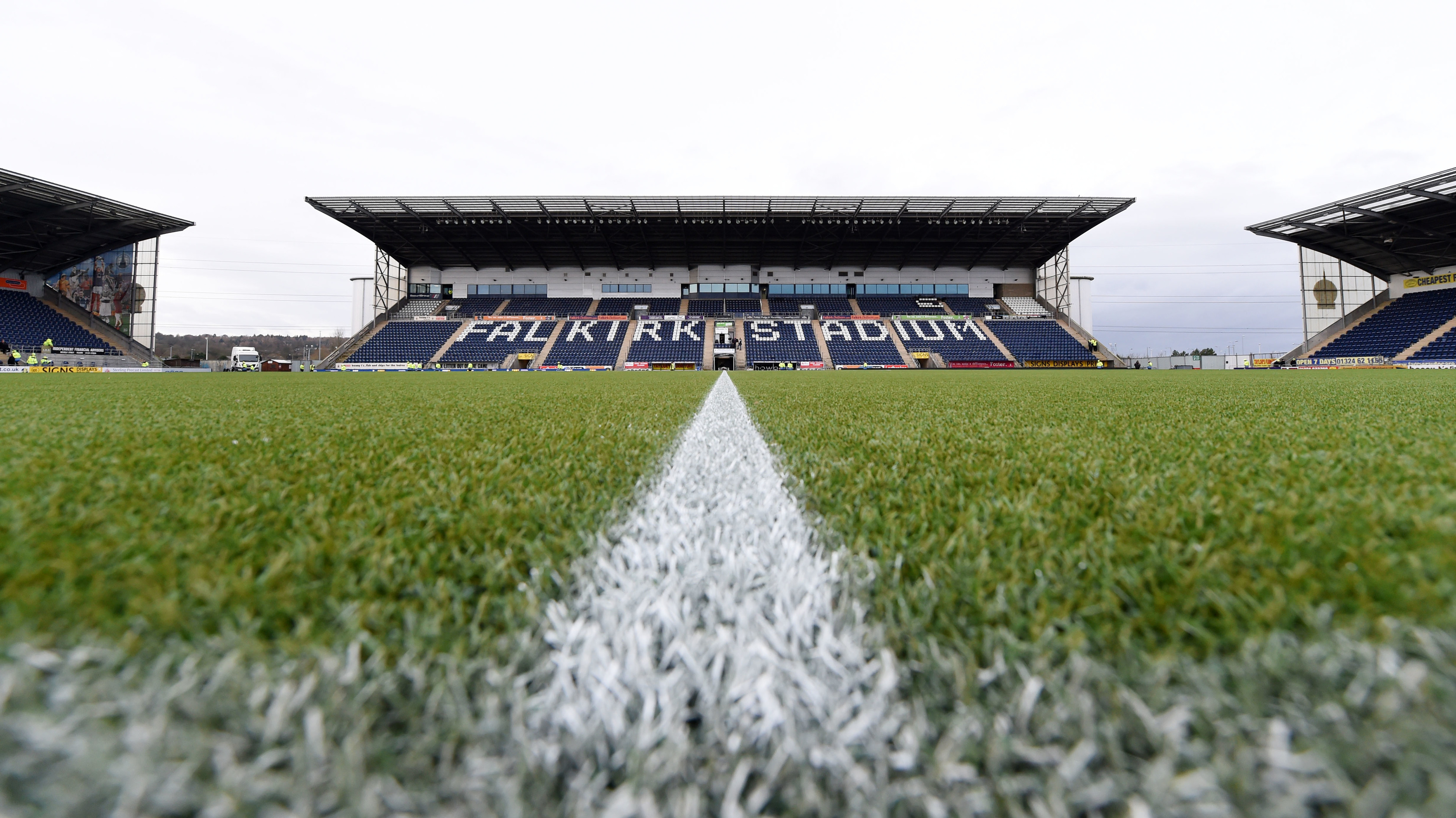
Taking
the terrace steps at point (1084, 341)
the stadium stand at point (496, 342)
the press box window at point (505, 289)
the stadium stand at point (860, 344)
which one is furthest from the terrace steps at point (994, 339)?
the press box window at point (505, 289)

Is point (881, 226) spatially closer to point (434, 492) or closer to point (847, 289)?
point (847, 289)

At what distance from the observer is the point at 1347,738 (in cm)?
34

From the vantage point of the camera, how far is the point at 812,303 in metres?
29.5

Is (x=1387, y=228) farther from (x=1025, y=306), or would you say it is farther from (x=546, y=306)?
(x=546, y=306)

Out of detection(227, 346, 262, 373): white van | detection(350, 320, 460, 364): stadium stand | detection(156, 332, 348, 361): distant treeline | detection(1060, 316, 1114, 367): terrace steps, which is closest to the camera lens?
detection(227, 346, 262, 373): white van

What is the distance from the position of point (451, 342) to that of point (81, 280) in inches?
550

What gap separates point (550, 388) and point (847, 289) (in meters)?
25.8

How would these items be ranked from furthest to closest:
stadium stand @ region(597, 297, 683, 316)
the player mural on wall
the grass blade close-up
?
stadium stand @ region(597, 297, 683, 316) < the player mural on wall < the grass blade close-up

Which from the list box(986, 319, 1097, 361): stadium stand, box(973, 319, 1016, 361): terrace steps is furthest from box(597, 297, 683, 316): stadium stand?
box(986, 319, 1097, 361): stadium stand

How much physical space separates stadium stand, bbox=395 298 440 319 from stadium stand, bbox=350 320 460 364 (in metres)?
0.86

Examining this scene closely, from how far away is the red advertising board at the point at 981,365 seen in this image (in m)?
23.5

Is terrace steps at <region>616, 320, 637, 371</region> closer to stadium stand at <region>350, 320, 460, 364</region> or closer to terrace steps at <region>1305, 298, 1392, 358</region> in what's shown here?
stadium stand at <region>350, 320, 460, 364</region>

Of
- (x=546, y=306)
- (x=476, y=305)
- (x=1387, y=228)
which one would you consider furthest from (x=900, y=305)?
(x=476, y=305)

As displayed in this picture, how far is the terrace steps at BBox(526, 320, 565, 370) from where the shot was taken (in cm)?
2456
